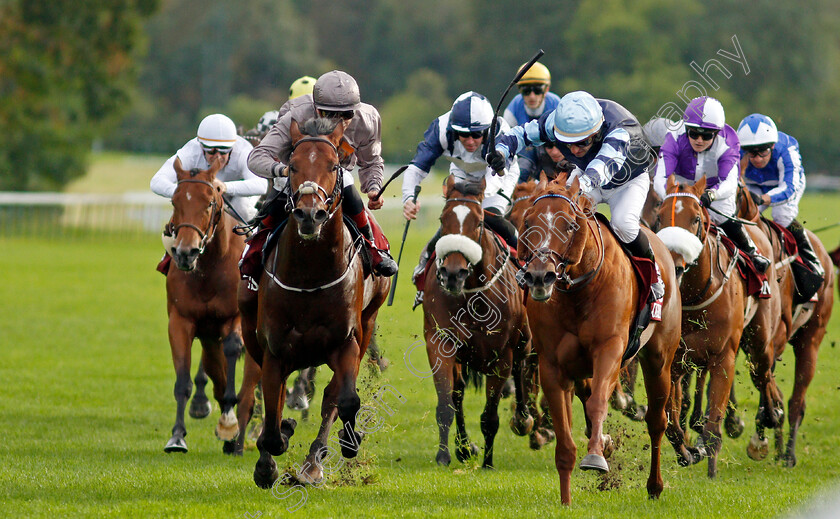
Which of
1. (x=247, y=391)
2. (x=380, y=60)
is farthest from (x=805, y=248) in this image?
(x=380, y=60)

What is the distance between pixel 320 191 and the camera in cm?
541

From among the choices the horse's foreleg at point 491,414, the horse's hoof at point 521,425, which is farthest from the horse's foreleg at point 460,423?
the horse's hoof at point 521,425

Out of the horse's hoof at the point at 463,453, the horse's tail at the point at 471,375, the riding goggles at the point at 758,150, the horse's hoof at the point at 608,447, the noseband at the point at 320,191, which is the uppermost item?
the riding goggles at the point at 758,150

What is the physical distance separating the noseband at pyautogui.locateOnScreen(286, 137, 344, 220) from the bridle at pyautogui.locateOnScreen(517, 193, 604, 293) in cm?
102

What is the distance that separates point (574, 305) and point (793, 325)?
4.05 metres

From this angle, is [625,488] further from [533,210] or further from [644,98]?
[644,98]

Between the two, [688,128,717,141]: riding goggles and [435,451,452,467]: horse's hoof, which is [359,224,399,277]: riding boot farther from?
[688,128,717,141]: riding goggles

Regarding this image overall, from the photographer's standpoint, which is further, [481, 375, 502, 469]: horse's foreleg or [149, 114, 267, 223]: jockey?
[149, 114, 267, 223]: jockey

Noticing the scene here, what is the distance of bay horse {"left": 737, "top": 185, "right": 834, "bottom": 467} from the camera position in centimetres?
823

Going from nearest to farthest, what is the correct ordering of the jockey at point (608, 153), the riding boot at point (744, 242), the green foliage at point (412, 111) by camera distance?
1. the jockey at point (608, 153)
2. the riding boot at point (744, 242)
3. the green foliage at point (412, 111)

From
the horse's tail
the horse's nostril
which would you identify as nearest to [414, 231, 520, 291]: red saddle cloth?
the horse's tail

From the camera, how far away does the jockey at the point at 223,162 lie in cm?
804

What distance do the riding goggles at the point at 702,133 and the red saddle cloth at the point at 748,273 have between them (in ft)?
2.18

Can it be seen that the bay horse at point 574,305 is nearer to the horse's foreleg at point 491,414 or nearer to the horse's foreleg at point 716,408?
the horse's foreleg at point 716,408
